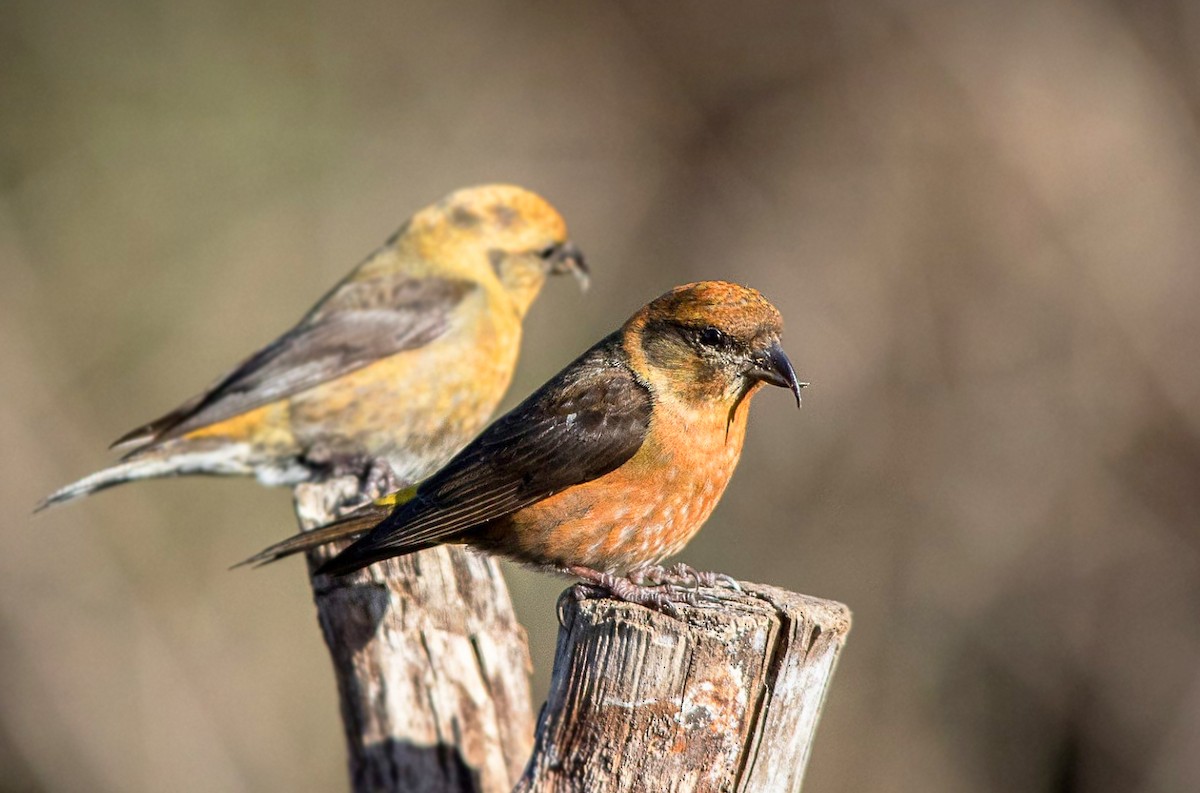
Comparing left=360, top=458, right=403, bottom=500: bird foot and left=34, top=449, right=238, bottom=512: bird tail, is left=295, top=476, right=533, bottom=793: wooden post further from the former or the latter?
left=34, top=449, right=238, bottom=512: bird tail

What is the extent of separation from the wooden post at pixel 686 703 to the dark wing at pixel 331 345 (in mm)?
3863

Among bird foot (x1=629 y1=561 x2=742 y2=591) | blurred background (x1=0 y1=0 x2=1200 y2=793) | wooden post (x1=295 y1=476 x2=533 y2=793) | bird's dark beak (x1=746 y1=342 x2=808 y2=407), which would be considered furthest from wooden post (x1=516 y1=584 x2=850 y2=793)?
blurred background (x1=0 y1=0 x2=1200 y2=793)

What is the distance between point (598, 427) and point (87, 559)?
509cm

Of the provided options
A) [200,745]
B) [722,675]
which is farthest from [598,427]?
[200,745]

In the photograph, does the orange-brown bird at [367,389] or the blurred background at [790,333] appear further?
the blurred background at [790,333]

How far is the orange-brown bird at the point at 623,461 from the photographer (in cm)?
405

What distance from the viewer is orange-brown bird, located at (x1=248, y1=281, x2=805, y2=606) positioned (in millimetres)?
4051

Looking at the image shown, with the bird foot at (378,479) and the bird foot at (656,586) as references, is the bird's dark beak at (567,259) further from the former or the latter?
the bird foot at (656,586)

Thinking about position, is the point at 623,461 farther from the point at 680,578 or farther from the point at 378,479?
the point at 378,479

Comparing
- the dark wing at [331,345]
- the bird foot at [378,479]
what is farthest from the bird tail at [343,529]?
the dark wing at [331,345]

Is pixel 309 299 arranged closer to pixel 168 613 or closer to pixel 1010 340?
pixel 168 613

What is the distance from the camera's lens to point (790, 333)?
8039 millimetres

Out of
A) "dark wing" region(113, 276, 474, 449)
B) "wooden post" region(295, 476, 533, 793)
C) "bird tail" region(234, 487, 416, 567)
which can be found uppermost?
"dark wing" region(113, 276, 474, 449)

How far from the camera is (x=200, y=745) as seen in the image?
25.8 feet
